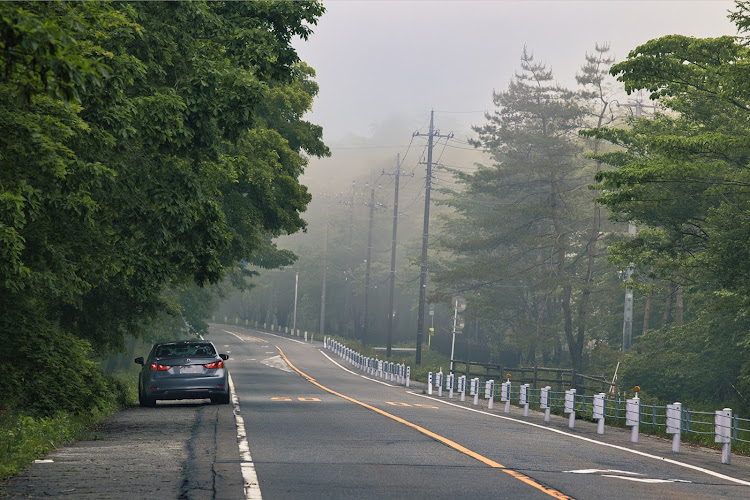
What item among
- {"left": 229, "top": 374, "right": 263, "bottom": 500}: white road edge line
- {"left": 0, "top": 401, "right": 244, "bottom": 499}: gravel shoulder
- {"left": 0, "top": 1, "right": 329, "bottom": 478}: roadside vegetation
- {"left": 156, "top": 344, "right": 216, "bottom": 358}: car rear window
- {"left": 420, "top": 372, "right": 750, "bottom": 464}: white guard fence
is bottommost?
{"left": 0, "top": 401, "right": 244, "bottom": 499}: gravel shoulder

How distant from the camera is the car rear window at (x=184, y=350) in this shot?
24656 millimetres

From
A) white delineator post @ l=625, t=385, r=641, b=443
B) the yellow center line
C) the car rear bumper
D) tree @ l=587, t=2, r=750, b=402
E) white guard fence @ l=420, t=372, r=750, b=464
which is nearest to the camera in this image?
the yellow center line

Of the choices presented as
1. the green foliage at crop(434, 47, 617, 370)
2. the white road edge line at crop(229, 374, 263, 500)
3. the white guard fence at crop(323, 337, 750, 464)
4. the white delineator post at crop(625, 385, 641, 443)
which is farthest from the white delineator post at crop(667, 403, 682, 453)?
the green foliage at crop(434, 47, 617, 370)

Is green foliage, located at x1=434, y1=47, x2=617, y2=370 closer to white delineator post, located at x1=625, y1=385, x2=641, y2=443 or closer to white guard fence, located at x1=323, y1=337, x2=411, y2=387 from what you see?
white guard fence, located at x1=323, y1=337, x2=411, y2=387

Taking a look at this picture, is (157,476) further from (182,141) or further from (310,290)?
(310,290)

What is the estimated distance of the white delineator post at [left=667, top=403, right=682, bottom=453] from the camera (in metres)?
17.9

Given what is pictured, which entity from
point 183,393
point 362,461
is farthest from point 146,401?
point 362,461

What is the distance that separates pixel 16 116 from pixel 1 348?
17.5 feet

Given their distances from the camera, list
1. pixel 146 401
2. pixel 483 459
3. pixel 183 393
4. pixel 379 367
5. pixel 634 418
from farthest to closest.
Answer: pixel 379 367 < pixel 146 401 < pixel 183 393 < pixel 634 418 < pixel 483 459

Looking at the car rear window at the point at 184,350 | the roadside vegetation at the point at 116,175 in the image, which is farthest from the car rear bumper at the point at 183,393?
the roadside vegetation at the point at 116,175

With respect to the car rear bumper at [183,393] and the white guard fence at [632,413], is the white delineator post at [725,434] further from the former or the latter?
the car rear bumper at [183,393]

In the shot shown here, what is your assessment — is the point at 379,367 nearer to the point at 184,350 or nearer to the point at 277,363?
the point at 277,363

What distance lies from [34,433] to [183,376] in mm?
9746

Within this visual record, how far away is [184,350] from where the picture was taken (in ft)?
82.1
